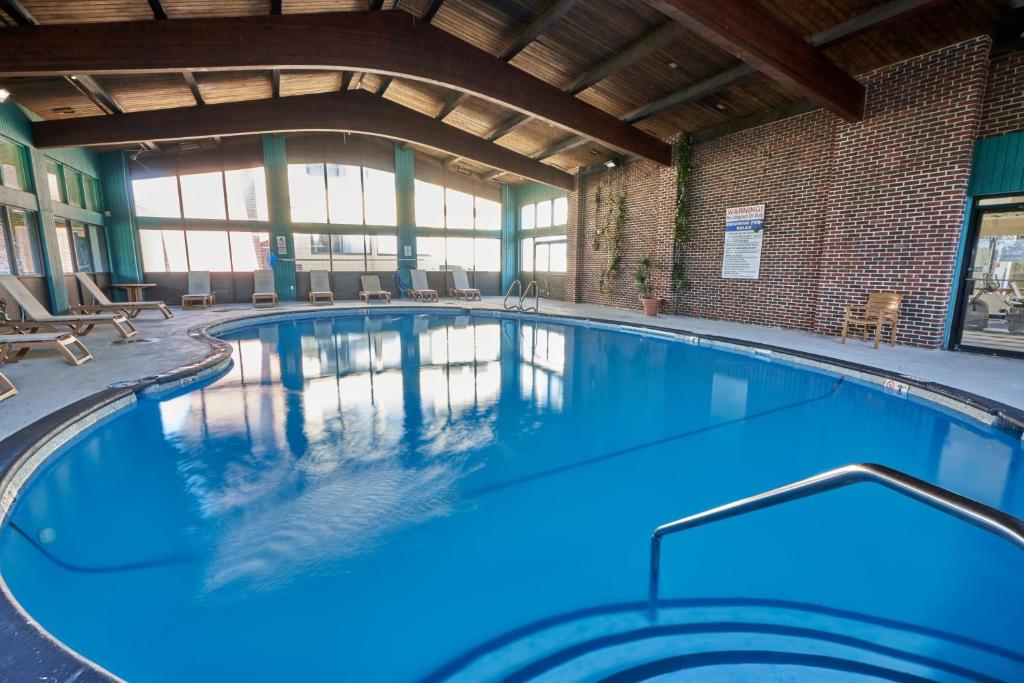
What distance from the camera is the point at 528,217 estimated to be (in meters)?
14.8

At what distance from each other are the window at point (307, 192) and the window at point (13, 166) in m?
5.19

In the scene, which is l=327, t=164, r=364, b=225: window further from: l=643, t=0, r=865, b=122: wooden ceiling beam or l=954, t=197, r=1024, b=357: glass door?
l=954, t=197, r=1024, b=357: glass door

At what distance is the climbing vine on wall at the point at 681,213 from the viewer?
352 inches

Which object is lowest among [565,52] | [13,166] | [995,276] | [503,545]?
[503,545]

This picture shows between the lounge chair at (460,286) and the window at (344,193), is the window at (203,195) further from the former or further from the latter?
the lounge chair at (460,286)

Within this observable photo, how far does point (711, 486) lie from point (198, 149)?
13.5 m

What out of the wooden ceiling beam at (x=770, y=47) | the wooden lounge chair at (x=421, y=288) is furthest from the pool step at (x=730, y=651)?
the wooden lounge chair at (x=421, y=288)

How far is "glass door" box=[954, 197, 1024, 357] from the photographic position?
18.2ft

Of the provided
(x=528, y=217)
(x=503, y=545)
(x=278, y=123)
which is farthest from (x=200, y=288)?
(x=503, y=545)

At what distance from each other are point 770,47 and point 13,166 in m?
11.0

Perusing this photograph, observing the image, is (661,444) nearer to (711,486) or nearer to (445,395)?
(711,486)

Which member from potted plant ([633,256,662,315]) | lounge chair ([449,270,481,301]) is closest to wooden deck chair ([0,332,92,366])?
potted plant ([633,256,662,315])

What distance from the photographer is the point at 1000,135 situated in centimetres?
530

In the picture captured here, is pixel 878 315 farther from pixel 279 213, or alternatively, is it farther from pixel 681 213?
pixel 279 213
